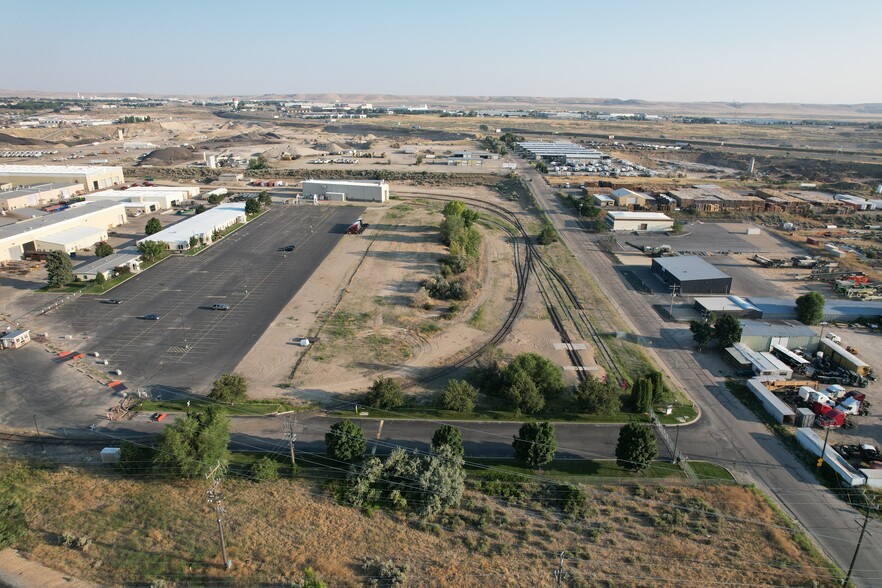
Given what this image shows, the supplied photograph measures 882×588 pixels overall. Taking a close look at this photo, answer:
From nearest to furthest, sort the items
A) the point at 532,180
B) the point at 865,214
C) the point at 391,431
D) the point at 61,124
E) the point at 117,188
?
1. the point at 391,431
2. the point at 865,214
3. the point at 117,188
4. the point at 532,180
5. the point at 61,124

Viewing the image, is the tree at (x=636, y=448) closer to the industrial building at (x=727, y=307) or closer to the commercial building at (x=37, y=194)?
the industrial building at (x=727, y=307)

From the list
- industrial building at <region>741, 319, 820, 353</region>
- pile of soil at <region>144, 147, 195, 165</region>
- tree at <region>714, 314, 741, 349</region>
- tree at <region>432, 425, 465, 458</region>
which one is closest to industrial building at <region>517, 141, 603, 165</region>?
pile of soil at <region>144, 147, 195, 165</region>

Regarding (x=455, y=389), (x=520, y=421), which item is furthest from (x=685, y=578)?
(x=455, y=389)

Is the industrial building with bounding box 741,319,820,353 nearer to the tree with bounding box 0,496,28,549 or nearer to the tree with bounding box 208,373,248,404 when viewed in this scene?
the tree with bounding box 208,373,248,404

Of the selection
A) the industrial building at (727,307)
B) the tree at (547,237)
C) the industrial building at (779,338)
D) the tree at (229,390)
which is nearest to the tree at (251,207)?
the tree at (547,237)

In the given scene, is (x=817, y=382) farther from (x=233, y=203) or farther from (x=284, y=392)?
(x=233, y=203)

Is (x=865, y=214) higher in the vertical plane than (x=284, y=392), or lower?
higher
